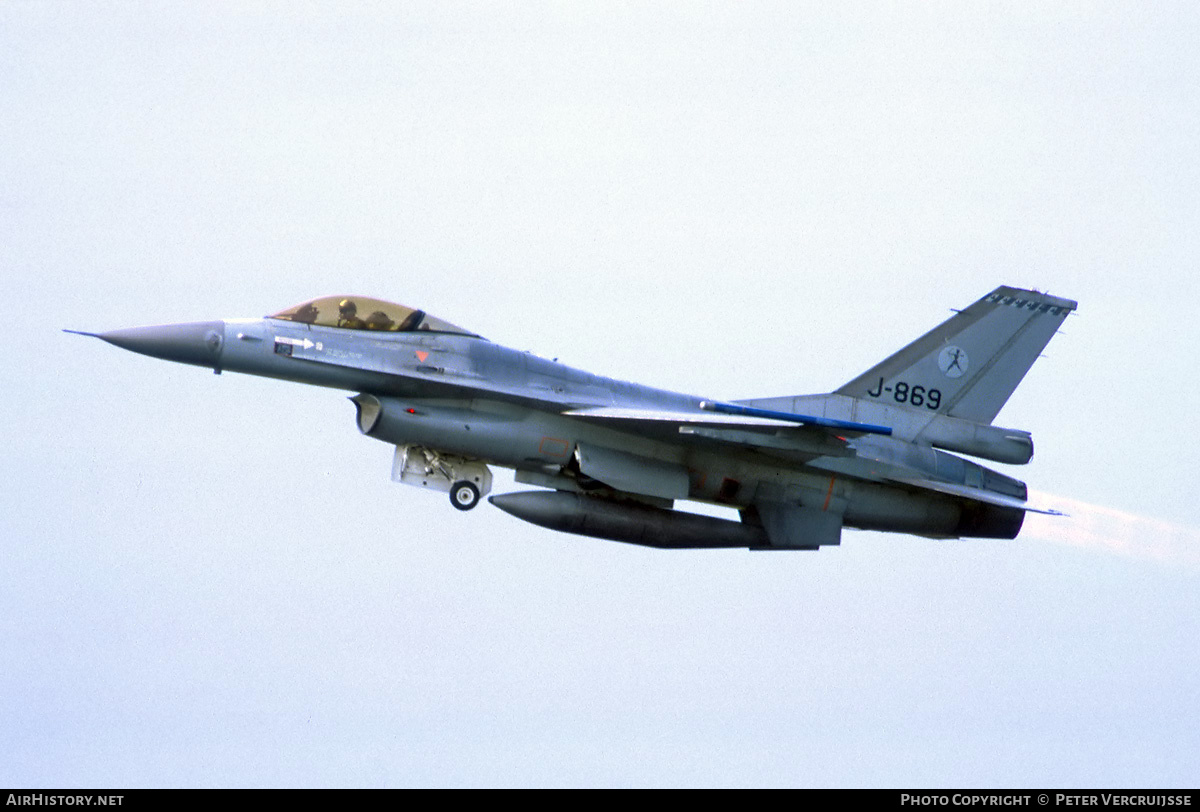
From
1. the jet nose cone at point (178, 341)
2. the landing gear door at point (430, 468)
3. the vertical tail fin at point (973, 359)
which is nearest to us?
the jet nose cone at point (178, 341)

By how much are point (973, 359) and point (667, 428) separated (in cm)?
536

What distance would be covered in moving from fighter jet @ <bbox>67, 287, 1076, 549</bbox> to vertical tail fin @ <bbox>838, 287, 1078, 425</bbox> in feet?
0.08

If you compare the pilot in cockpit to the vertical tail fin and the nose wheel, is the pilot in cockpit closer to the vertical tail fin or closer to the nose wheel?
the nose wheel

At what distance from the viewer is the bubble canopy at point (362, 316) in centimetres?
2266

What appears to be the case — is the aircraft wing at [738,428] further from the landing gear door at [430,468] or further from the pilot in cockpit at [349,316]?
the pilot in cockpit at [349,316]

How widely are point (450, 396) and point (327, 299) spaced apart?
1977mm

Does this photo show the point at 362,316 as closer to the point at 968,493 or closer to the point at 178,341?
the point at 178,341

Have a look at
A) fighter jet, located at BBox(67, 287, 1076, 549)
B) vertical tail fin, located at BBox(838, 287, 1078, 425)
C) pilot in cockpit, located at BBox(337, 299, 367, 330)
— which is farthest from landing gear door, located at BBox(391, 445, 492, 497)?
vertical tail fin, located at BBox(838, 287, 1078, 425)

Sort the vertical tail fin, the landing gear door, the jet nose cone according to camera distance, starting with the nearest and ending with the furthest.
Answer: the jet nose cone, the landing gear door, the vertical tail fin

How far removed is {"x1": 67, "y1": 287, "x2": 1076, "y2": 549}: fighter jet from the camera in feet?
74.2

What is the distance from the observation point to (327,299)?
22797mm

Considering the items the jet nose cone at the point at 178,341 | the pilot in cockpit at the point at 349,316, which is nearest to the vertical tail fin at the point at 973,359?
the pilot in cockpit at the point at 349,316

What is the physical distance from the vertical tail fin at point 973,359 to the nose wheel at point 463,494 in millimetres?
5674
